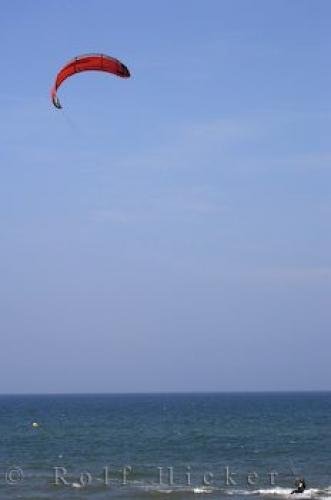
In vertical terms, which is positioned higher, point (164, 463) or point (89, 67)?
point (89, 67)

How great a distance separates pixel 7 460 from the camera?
49375 millimetres

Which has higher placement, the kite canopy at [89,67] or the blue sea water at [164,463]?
the kite canopy at [89,67]

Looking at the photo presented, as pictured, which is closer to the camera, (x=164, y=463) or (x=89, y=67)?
(x=89, y=67)

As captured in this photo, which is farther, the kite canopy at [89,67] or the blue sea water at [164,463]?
the blue sea water at [164,463]

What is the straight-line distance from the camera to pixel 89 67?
25.4 meters

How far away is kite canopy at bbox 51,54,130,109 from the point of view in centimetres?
2467

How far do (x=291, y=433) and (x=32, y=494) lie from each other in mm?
42356

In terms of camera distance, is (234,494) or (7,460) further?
(7,460)

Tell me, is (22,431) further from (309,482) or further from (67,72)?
(67,72)

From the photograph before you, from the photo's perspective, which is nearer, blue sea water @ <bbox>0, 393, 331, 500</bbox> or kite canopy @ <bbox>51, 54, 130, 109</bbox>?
kite canopy @ <bbox>51, 54, 130, 109</bbox>

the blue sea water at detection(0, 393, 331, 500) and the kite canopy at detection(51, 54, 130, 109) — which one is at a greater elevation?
the kite canopy at detection(51, 54, 130, 109)

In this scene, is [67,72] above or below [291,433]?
above

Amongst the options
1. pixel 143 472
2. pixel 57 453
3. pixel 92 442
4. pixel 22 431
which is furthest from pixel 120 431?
pixel 143 472

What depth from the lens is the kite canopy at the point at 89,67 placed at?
2467 centimetres
